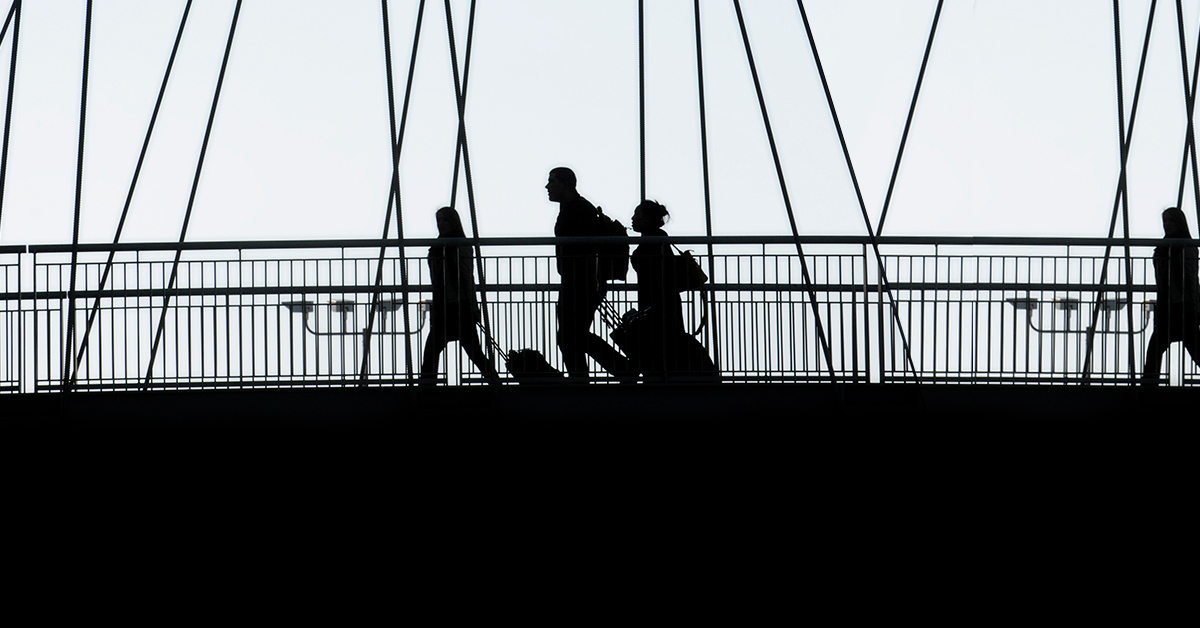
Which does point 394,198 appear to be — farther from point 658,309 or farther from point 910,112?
point 658,309

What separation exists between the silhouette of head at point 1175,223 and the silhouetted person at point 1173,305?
84cm

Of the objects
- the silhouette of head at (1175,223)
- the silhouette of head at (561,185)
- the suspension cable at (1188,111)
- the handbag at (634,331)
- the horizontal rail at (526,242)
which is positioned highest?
the suspension cable at (1188,111)

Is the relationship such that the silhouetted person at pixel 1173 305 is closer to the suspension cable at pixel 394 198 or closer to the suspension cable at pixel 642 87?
the suspension cable at pixel 394 198

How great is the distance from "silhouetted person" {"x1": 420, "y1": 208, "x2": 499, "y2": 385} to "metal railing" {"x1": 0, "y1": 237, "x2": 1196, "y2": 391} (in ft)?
0.28

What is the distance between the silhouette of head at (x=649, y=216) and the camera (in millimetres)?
11023

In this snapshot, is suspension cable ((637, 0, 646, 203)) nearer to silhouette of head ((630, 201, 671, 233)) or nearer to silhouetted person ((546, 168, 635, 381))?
silhouette of head ((630, 201, 671, 233))

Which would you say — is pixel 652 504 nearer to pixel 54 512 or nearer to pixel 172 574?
pixel 172 574

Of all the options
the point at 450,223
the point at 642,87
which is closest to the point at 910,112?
the point at 642,87

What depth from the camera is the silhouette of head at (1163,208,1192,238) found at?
462 inches

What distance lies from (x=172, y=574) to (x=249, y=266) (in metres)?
2.10

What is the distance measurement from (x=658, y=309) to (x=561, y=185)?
1.12 metres

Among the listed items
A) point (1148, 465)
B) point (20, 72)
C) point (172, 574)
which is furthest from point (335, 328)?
point (20, 72)

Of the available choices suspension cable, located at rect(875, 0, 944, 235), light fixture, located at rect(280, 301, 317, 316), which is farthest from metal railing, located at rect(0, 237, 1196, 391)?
suspension cable, located at rect(875, 0, 944, 235)

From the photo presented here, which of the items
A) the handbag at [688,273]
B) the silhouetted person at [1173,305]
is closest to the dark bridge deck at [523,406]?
the silhouetted person at [1173,305]
